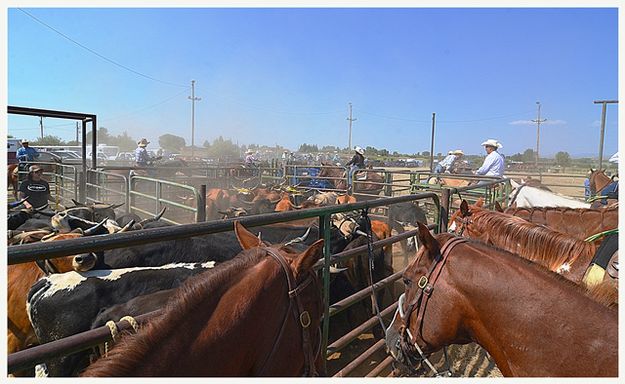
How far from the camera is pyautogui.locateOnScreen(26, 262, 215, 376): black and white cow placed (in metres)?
2.47

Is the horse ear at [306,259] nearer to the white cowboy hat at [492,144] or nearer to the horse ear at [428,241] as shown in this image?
the horse ear at [428,241]

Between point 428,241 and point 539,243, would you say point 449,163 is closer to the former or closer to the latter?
point 539,243

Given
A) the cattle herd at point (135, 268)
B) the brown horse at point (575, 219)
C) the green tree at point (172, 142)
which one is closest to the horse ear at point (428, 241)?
the cattle herd at point (135, 268)

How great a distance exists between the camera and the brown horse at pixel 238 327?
50.7 inches

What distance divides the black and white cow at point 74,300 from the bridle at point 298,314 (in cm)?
96

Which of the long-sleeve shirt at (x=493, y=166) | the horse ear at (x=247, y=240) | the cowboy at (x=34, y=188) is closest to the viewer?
the horse ear at (x=247, y=240)

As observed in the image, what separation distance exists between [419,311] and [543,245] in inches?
58.6

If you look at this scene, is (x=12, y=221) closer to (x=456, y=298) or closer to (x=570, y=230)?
(x=456, y=298)

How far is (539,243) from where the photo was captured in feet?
9.93

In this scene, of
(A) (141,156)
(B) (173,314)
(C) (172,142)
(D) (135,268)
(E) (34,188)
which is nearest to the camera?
(B) (173,314)

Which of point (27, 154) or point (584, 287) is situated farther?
point (27, 154)

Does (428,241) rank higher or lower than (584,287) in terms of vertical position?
higher

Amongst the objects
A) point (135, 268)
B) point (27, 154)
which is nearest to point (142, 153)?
point (27, 154)

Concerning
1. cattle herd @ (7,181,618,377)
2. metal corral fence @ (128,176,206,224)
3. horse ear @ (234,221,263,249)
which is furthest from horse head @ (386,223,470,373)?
metal corral fence @ (128,176,206,224)
